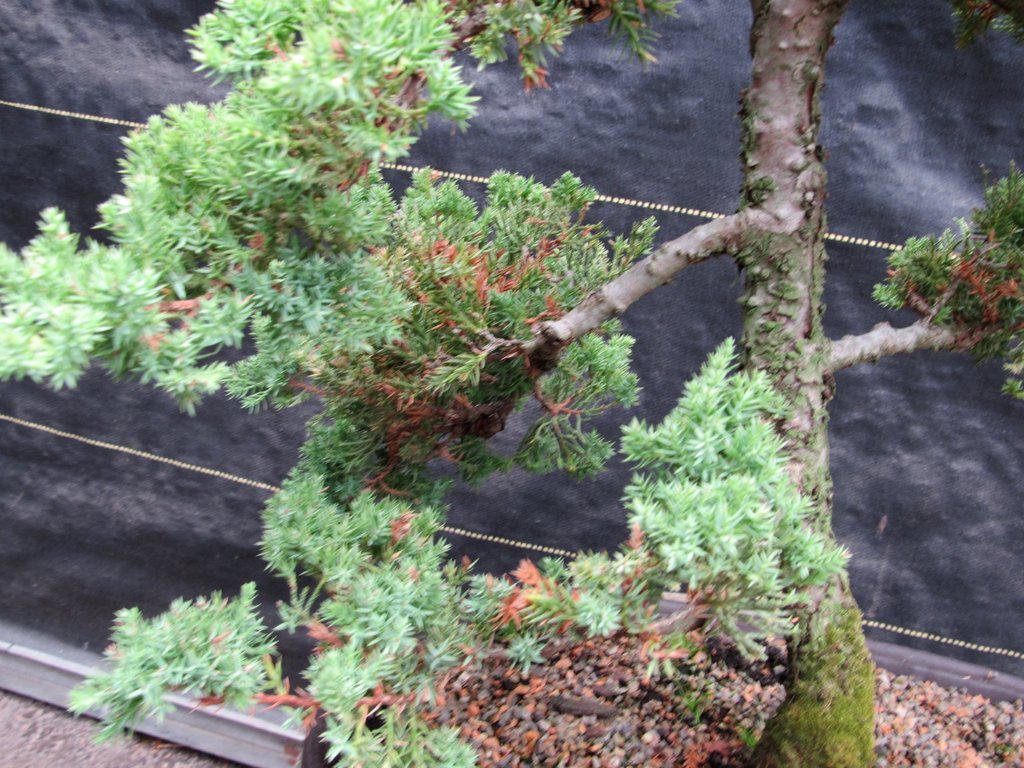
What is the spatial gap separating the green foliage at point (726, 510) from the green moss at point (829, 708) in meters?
0.25

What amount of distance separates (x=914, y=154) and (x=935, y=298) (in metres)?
0.52

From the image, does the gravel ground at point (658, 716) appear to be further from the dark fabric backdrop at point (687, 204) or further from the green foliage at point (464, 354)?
the dark fabric backdrop at point (687, 204)

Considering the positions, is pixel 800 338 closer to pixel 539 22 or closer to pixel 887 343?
pixel 887 343

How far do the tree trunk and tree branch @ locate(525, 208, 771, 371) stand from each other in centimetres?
2

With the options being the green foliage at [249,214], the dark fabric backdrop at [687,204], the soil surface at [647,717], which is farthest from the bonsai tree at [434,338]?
the dark fabric backdrop at [687,204]

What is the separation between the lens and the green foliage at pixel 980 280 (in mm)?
879

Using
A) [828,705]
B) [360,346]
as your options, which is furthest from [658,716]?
Result: [360,346]

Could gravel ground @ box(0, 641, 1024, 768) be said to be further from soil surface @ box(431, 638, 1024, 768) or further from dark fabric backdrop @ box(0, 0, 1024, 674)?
dark fabric backdrop @ box(0, 0, 1024, 674)

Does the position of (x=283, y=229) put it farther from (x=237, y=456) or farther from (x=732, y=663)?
(x=237, y=456)

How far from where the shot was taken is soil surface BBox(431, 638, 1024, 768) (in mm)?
896

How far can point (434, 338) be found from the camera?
2.68 feet

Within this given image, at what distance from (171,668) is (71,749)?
44.1 inches

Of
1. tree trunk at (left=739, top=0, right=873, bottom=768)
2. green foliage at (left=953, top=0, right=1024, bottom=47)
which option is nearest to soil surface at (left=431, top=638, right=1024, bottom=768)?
tree trunk at (left=739, top=0, right=873, bottom=768)

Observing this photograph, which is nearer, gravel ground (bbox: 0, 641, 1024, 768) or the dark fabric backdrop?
gravel ground (bbox: 0, 641, 1024, 768)
